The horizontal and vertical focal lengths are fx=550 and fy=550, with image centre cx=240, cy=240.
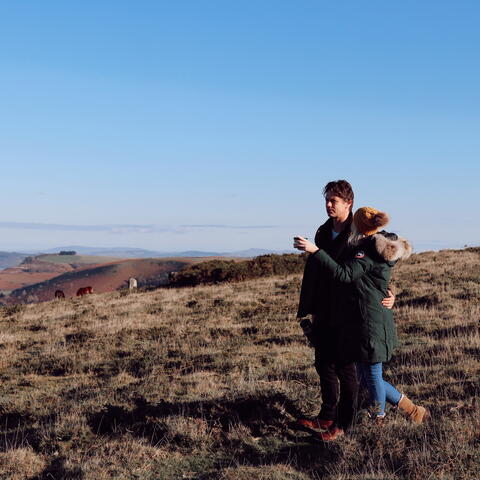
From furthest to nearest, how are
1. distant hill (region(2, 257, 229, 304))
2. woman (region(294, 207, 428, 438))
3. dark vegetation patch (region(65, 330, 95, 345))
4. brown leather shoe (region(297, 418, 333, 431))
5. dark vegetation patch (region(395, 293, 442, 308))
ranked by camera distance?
distant hill (region(2, 257, 229, 304)) < dark vegetation patch (region(395, 293, 442, 308)) < dark vegetation patch (region(65, 330, 95, 345)) < brown leather shoe (region(297, 418, 333, 431)) < woman (region(294, 207, 428, 438))

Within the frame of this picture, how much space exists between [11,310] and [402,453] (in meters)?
21.1

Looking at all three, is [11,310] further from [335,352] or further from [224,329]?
[335,352]

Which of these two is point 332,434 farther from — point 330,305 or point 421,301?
point 421,301

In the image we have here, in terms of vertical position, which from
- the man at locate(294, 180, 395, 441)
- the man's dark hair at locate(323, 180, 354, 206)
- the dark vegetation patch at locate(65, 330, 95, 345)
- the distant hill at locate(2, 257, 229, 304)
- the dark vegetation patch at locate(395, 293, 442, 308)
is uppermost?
the man's dark hair at locate(323, 180, 354, 206)

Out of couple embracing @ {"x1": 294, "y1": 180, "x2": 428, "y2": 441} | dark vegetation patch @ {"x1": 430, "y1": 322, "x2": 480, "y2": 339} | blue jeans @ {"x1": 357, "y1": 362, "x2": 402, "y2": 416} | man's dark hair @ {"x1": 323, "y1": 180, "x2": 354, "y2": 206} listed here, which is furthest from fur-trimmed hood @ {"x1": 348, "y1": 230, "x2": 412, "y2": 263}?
dark vegetation patch @ {"x1": 430, "y1": 322, "x2": 480, "y2": 339}

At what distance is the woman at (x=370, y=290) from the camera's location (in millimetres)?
4770

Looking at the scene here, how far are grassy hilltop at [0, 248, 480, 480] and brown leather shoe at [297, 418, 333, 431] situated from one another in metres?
0.12

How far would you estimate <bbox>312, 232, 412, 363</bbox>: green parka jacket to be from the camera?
4.80 meters

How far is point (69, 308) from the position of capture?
2152 cm

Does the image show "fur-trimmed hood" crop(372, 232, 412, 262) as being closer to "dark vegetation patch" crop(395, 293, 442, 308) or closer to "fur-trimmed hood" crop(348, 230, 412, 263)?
"fur-trimmed hood" crop(348, 230, 412, 263)

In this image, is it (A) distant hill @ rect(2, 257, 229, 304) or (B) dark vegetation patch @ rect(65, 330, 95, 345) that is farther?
(A) distant hill @ rect(2, 257, 229, 304)

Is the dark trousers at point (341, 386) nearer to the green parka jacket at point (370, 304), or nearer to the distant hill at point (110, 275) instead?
the green parka jacket at point (370, 304)

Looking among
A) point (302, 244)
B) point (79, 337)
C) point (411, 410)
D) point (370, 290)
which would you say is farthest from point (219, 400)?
point (79, 337)

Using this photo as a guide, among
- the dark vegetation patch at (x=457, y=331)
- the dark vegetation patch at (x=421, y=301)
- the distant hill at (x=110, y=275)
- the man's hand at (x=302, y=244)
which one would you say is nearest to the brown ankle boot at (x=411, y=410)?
the man's hand at (x=302, y=244)
